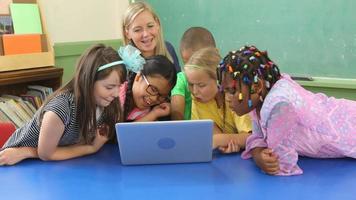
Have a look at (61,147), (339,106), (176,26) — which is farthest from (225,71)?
(176,26)

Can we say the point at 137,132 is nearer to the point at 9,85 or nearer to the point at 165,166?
the point at 165,166

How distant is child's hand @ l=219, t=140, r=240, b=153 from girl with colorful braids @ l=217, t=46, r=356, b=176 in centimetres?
10

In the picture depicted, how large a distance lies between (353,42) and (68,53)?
1894 millimetres

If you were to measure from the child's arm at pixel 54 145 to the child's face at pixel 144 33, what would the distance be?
62 cm

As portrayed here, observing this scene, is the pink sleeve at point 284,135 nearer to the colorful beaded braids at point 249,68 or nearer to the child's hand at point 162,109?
the colorful beaded braids at point 249,68

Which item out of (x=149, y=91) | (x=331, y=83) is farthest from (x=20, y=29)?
(x=331, y=83)

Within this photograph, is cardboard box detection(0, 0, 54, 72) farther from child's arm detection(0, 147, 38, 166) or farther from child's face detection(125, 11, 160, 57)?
child's arm detection(0, 147, 38, 166)

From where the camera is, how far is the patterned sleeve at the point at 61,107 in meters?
1.34

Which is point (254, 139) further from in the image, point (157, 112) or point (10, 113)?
point (10, 113)

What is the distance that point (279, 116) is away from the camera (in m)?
1.15

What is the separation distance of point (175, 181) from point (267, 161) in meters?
0.29

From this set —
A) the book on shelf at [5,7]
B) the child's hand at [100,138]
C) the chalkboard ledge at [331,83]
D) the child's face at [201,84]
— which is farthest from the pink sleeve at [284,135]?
the book on shelf at [5,7]

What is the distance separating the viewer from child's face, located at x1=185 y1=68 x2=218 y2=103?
4.86 feet

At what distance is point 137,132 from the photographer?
124cm
